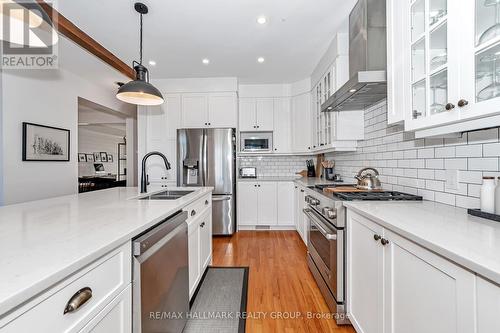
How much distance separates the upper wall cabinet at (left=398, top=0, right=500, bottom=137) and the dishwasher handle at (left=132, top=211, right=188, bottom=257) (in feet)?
4.85

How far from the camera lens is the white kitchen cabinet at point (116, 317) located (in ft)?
2.45

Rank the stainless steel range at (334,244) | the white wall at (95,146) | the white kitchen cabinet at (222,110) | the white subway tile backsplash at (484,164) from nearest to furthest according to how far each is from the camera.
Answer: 1. the white subway tile backsplash at (484,164)
2. the stainless steel range at (334,244)
3. the white kitchen cabinet at (222,110)
4. the white wall at (95,146)

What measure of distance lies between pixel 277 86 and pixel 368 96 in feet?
7.89

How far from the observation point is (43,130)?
3211mm

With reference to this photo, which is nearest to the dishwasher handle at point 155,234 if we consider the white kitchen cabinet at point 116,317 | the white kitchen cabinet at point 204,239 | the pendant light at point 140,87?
the white kitchen cabinet at point 116,317

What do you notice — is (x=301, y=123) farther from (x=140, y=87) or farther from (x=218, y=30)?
(x=140, y=87)

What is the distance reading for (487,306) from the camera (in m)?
0.65

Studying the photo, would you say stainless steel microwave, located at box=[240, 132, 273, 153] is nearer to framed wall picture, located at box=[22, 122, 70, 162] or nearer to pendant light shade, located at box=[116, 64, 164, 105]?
pendant light shade, located at box=[116, 64, 164, 105]

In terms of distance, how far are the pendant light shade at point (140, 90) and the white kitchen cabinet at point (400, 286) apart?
1977mm

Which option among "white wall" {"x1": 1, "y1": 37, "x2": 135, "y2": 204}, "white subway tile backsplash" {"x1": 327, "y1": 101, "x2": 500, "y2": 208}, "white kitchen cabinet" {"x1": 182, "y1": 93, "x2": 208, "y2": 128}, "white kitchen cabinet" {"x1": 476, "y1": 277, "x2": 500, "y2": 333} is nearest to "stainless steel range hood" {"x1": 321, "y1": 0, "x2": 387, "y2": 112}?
"white subway tile backsplash" {"x1": 327, "y1": 101, "x2": 500, "y2": 208}

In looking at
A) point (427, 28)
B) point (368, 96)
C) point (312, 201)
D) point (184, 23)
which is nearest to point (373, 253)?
point (312, 201)

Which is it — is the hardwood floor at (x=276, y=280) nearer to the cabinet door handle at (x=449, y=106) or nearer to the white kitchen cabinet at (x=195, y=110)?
the cabinet door handle at (x=449, y=106)

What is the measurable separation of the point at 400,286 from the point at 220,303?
4.71 ft

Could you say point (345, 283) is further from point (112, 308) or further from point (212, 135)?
point (212, 135)
